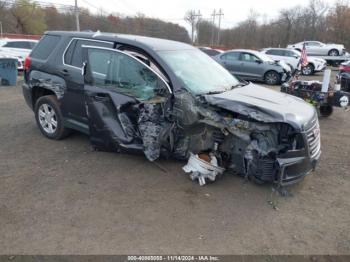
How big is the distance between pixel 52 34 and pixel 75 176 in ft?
8.70

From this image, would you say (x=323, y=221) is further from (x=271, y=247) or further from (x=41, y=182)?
(x=41, y=182)

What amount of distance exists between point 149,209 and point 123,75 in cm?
188

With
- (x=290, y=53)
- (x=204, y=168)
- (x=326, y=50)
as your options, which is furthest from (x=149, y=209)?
(x=326, y=50)

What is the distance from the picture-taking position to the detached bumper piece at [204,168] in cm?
410

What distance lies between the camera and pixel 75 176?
4.32 metres

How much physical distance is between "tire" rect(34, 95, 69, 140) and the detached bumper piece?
2404 millimetres

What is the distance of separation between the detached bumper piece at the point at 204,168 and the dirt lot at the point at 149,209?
4.2 inches

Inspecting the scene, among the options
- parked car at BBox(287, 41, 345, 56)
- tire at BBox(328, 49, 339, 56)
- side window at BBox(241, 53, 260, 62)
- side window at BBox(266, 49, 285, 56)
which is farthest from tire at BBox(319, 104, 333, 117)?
tire at BBox(328, 49, 339, 56)

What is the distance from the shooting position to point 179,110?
4086mm

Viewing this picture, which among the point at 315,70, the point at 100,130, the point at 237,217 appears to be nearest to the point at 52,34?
the point at 100,130

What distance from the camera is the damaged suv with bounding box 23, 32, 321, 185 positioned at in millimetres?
3859

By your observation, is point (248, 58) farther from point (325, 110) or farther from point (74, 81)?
point (74, 81)

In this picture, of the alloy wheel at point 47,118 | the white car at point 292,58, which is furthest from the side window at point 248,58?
the alloy wheel at point 47,118

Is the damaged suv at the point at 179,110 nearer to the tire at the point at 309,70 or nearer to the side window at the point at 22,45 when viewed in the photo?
the side window at the point at 22,45
